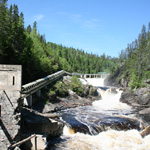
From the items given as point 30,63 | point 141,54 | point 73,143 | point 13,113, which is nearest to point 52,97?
point 30,63

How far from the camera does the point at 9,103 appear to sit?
1362cm

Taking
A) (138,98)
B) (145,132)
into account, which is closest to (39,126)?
(145,132)

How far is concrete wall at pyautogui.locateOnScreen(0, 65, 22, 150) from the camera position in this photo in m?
13.4

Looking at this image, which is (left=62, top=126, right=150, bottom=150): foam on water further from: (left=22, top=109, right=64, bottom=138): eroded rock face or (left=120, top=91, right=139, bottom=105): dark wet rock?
(left=120, top=91, right=139, bottom=105): dark wet rock

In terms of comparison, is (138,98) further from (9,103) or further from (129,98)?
(9,103)

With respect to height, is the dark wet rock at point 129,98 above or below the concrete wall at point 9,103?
below

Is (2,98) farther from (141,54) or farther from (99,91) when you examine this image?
(141,54)

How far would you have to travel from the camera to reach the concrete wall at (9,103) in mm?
13375

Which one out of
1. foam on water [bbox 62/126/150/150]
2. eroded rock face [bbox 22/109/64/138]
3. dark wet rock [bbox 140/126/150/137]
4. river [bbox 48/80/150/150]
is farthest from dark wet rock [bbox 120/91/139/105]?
eroded rock face [bbox 22/109/64/138]

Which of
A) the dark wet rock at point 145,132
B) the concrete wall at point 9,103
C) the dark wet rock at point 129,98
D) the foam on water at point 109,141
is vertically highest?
the concrete wall at point 9,103

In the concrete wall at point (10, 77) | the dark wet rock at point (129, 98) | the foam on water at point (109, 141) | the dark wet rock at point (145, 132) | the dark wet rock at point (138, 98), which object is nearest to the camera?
the concrete wall at point (10, 77)

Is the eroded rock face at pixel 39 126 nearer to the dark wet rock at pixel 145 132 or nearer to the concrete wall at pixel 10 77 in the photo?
the concrete wall at pixel 10 77

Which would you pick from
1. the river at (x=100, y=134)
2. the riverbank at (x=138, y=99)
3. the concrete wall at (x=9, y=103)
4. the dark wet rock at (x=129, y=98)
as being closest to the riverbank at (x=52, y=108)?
the river at (x=100, y=134)

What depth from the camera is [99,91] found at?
45906 millimetres
